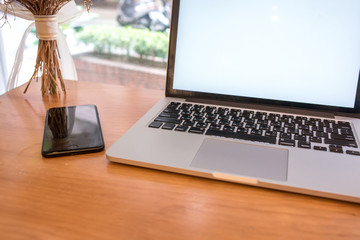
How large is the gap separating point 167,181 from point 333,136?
13.4 inches

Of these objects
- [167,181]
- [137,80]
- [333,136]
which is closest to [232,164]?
[167,181]

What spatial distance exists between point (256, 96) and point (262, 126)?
4.8 inches

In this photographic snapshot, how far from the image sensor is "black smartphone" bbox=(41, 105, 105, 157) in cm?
57

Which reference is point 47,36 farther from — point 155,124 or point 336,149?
point 336,149

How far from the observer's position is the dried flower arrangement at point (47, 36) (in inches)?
31.1

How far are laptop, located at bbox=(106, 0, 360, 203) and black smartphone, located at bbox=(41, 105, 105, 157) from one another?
7 centimetres

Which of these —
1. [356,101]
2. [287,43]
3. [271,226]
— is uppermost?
[287,43]

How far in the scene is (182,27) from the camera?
747 millimetres

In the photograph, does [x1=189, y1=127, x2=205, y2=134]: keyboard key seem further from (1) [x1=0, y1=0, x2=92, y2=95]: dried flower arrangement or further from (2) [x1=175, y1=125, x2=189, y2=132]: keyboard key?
(1) [x1=0, y1=0, x2=92, y2=95]: dried flower arrangement

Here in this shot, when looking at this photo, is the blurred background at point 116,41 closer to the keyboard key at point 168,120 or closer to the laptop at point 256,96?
the laptop at point 256,96

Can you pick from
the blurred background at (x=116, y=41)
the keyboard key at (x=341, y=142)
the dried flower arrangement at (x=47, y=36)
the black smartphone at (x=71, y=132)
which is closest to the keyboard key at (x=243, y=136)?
the keyboard key at (x=341, y=142)

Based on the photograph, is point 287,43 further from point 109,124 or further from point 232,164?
point 109,124

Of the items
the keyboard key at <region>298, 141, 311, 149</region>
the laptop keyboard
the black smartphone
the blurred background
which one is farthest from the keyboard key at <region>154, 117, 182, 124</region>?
the blurred background

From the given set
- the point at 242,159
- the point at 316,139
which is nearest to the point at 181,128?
the point at 242,159
